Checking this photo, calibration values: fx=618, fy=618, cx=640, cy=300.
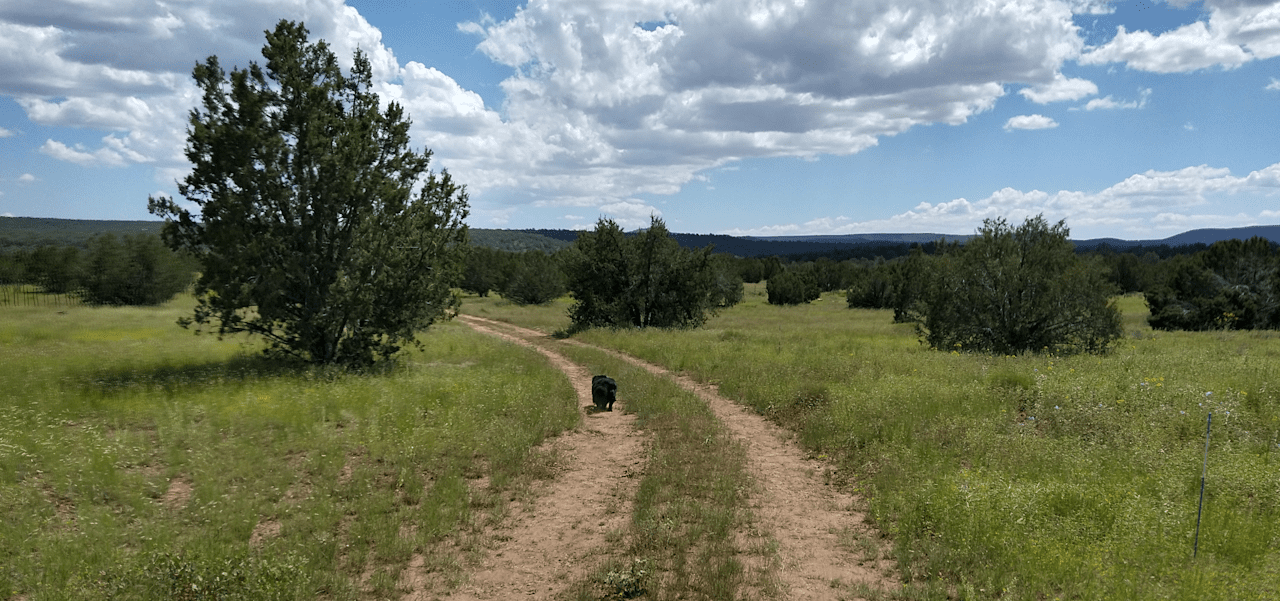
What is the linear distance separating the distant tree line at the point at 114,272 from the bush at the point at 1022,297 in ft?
193

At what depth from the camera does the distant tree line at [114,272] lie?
53812 mm

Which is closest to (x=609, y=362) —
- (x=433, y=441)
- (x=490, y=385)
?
(x=490, y=385)

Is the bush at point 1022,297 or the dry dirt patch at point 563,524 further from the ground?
the bush at point 1022,297

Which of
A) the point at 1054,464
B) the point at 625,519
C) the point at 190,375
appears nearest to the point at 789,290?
the point at 190,375

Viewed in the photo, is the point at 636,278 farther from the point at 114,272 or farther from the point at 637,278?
the point at 114,272

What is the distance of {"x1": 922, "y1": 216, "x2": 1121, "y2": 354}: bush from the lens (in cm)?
2192

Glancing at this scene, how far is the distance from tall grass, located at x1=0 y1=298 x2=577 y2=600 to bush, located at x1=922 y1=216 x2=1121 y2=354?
1692cm

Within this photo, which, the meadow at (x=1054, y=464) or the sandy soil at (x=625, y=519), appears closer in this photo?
the meadow at (x=1054, y=464)

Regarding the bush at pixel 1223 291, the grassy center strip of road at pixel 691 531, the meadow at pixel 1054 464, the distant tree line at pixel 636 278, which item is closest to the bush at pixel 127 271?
the distant tree line at pixel 636 278

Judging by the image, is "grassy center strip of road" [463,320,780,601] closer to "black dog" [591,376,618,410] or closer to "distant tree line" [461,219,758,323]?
"black dog" [591,376,618,410]

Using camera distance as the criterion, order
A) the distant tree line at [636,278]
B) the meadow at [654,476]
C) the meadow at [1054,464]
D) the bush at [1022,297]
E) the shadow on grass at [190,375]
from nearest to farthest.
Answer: the meadow at [1054,464] < the meadow at [654,476] < the shadow on grass at [190,375] < the bush at [1022,297] < the distant tree line at [636,278]

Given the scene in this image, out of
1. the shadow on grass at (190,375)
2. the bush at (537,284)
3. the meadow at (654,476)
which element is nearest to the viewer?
the meadow at (654,476)

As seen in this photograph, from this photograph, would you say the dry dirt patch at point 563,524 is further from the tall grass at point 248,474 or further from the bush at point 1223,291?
the bush at point 1223,291

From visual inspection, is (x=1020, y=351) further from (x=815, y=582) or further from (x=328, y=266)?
(x=328, y=266)
